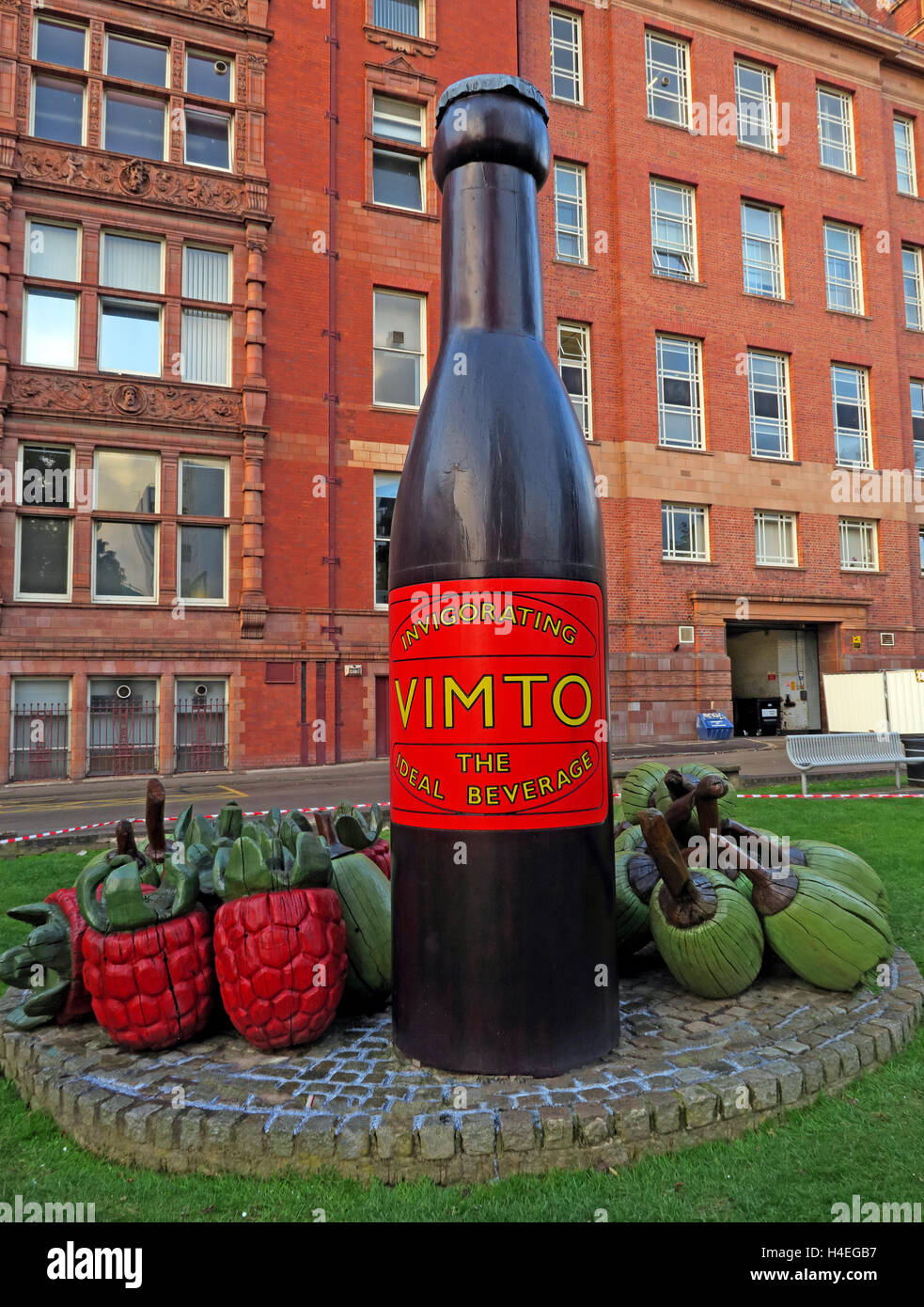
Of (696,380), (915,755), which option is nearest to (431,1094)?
(915,755)

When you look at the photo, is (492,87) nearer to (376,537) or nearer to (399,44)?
(376,537)

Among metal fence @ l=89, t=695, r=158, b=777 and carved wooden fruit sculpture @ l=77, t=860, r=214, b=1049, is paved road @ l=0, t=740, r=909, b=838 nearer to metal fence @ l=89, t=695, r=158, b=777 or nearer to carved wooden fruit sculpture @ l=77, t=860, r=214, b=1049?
metal fence @ l=89, t=695, r=158, b=777

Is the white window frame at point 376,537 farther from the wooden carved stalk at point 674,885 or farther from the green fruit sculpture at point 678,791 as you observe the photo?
the wooden carved stalk at point 674,885

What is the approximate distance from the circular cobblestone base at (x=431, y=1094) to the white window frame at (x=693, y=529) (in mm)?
19652

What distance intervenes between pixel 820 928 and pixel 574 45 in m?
25.9

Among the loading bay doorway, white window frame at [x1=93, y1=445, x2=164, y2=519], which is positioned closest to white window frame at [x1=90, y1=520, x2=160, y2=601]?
white window frame at [x1=93, y1=445, x2=164, y2=519]

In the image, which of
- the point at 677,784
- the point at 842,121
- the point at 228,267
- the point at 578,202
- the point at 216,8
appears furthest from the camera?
the point at 842,121

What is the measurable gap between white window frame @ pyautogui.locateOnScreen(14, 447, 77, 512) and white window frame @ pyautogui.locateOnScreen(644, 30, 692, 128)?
57.8 feet

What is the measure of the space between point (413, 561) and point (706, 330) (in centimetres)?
2268

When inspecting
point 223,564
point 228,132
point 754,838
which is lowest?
point 754,838

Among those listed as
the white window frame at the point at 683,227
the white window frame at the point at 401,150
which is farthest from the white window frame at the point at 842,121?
the white window frame at the point at 401,150

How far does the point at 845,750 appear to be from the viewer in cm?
1363

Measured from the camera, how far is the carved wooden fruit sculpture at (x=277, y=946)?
340cm

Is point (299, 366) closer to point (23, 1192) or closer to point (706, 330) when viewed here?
point (706, 330)
